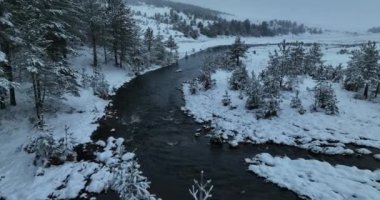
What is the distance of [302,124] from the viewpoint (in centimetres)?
2661

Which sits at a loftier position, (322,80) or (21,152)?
(322,80)

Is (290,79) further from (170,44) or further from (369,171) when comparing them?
(170,44)

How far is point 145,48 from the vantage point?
184 feet

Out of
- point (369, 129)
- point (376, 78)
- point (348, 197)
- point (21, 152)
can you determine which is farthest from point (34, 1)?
point (376, 78)

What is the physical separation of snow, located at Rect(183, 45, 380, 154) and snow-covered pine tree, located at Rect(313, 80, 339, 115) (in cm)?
83

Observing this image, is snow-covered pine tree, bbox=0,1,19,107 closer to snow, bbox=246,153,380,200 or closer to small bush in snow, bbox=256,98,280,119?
snow, bbox=246,153,380,200

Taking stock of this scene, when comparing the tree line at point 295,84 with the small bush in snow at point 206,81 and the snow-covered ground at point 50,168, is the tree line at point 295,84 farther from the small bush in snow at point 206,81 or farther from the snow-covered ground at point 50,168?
the snow-covered ground at point 50,168

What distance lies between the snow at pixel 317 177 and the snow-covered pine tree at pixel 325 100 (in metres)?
10.7

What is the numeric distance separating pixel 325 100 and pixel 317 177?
45.0 ft

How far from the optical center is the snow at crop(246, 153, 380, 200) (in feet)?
53.6

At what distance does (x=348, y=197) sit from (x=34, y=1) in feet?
85.4

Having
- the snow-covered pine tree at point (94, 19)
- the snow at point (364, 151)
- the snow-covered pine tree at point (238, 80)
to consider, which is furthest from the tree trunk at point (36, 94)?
the snow at point (364, 151)

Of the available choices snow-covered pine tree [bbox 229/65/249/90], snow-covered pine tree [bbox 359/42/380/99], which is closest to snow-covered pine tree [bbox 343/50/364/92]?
snow-covered pine tree [bbox 359/42/380/99]

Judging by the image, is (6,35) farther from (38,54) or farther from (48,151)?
(48,151)
